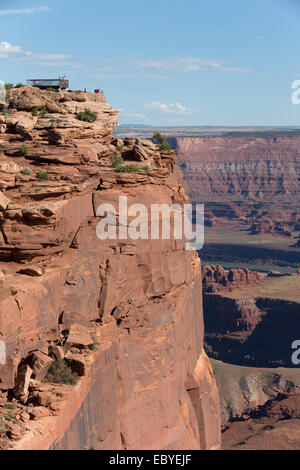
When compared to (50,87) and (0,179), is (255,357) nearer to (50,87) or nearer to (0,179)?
(50,87)

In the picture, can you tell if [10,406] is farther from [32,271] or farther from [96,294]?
[96,294]

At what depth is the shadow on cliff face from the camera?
140500mm

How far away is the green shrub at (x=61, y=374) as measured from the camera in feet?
95.1

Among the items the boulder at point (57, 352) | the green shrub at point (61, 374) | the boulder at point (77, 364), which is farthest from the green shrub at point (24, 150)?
the green shrub at point (61, 374)

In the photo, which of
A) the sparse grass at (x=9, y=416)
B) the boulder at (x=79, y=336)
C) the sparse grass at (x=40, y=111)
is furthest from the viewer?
the sparse grass at (x=40, y=111)

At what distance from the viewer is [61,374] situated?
→ 29.2m

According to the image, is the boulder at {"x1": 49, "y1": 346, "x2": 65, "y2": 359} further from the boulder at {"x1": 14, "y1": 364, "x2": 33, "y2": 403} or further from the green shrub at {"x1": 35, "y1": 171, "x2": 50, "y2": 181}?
the green shrub at {"x1": 35, "y1": 171, "x2": 50, "y2": 181}

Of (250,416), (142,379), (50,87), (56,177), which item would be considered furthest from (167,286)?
(250,416)

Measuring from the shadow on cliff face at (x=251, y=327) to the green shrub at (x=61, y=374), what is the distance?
110932 mm

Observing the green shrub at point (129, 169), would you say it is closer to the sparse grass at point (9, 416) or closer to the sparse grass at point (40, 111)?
the sparse grass at point (40, 111)

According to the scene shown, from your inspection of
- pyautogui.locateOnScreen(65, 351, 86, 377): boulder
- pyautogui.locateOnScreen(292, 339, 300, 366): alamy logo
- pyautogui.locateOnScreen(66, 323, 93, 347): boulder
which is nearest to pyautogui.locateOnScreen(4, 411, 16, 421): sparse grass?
pyautogui.locateOnScreen(65, 351, 86, 377): boulder

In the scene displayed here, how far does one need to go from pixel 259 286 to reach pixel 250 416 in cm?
6424

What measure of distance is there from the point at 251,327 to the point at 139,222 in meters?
112

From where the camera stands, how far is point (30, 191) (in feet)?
110
